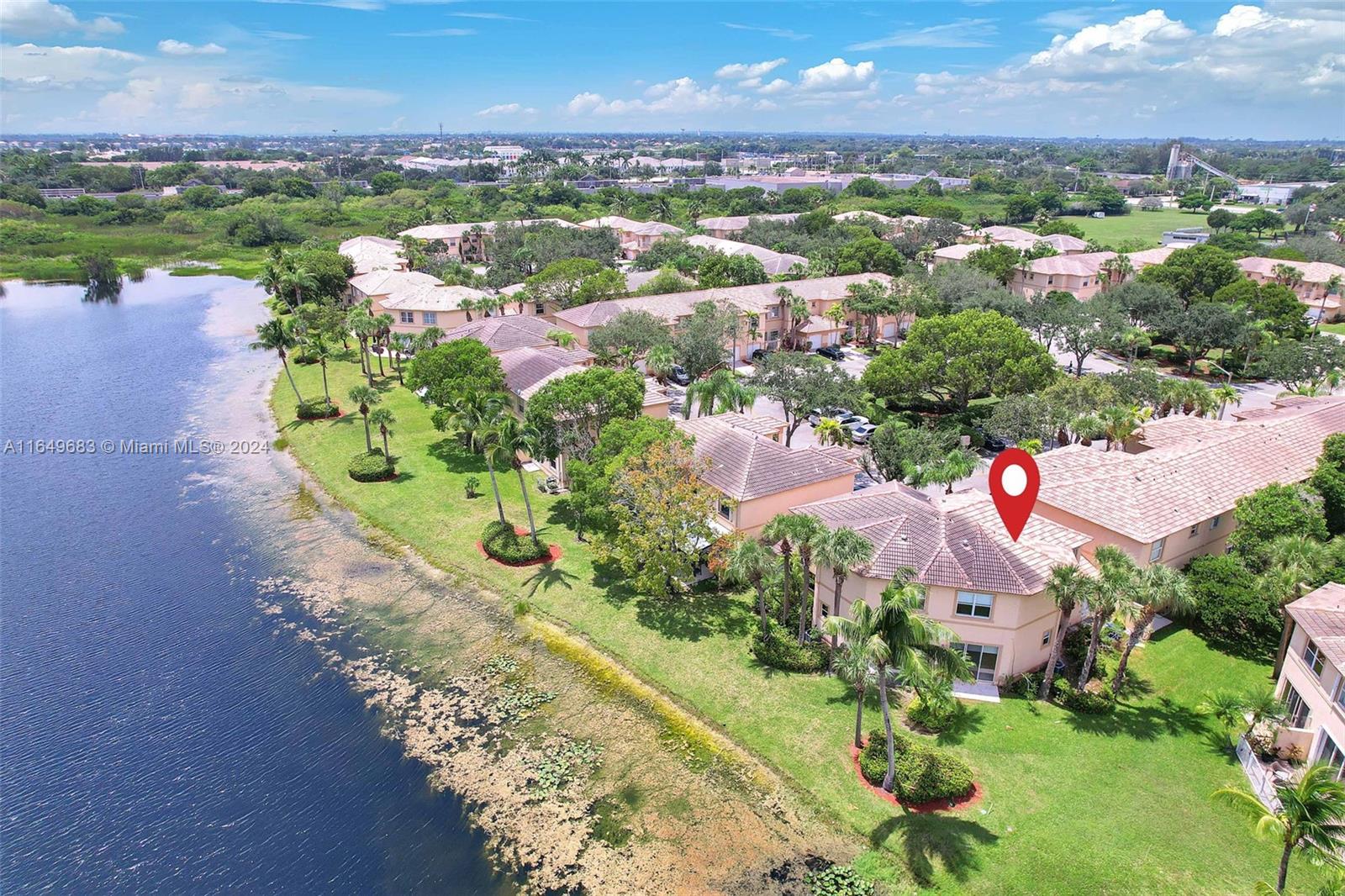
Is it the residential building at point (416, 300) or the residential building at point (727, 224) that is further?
the residential building at point (727, 224)

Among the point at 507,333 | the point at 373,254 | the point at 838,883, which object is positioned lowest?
the point at 838,883

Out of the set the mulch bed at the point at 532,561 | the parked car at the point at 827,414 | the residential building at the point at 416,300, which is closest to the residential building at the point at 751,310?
the residential building at the point at 416,300

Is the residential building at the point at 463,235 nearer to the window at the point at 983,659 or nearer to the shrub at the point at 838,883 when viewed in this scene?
the window at the point at 983,659

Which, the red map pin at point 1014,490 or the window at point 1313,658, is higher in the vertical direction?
the red map pin at point 1014,490

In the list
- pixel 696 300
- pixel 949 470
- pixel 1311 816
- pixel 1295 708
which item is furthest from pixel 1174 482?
pixel 696 300

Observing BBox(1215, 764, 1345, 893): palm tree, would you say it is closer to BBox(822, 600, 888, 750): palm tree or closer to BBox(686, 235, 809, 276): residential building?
BBox(822, 600, 888, 750): palm tree

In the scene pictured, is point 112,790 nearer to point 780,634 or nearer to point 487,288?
point 780,634

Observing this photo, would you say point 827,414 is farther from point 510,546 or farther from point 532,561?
point 510,546

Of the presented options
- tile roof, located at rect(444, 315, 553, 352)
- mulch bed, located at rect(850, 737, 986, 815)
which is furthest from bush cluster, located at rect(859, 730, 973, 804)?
tile roof, located at rect(444, 315, 553, 352)
